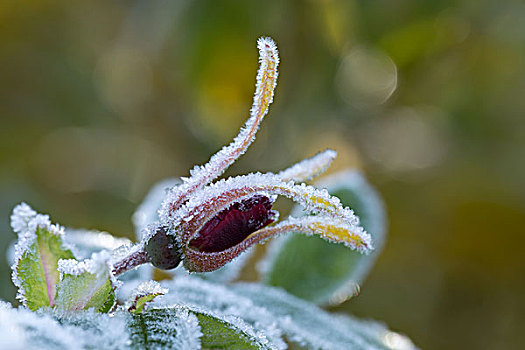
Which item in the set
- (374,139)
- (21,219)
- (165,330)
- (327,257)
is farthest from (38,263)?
(374,139)

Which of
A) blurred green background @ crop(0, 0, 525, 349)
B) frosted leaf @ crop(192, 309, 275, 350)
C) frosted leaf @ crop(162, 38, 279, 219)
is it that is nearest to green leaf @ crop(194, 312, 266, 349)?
frosted leaf @ crop(192, 309, 275, 350)

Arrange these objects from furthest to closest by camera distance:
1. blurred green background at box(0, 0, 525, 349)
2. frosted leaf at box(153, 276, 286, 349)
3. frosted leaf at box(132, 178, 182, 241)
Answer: blurred green background at box(0, 0, 525, 349), frosted leaf at box(132, 178, 182, 241), frosted leaf at box(153, 276, 286, 349)

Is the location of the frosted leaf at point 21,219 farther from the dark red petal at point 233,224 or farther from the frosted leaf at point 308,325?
the frosted leaf at point 308,325

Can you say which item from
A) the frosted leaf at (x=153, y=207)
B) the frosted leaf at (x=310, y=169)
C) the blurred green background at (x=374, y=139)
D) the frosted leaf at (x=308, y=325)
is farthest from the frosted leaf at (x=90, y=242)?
the blurred green background at (x=374, y=139)

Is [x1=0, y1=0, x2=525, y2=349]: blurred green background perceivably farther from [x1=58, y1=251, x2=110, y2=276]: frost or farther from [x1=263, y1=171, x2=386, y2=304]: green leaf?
[x1=58, y1=251, x2=110, y2=276]: frost

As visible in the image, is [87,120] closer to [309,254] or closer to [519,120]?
[519,120]

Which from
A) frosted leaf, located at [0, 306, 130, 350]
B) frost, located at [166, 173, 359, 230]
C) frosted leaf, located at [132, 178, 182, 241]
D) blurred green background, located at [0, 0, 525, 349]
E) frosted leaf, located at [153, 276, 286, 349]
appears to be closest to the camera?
frosted leaf, located at [0, 306, 130, 350]
